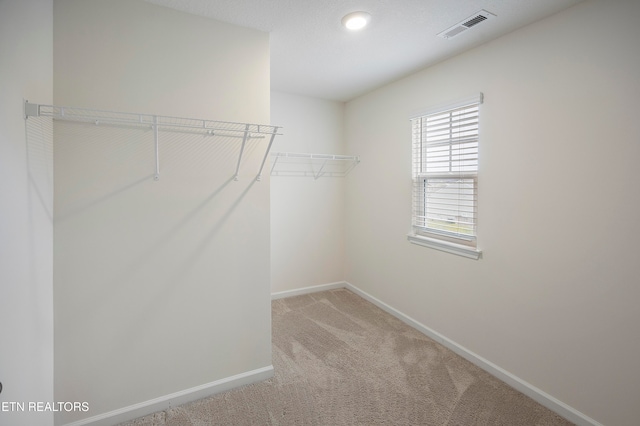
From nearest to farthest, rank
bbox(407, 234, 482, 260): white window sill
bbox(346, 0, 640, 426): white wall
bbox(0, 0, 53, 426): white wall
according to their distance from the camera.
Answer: bbox(0, 0, 53, 426): white wall
bbox(346, 0, 640, 426): white wall
bbox(407, 234, 482, 260): white window sill

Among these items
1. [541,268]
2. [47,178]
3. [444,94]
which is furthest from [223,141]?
[541,268]

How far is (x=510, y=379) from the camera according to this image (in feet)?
6.98

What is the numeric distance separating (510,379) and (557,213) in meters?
1.16

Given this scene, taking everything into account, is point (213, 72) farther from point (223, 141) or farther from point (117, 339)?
point (117, 339)

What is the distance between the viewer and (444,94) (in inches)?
102

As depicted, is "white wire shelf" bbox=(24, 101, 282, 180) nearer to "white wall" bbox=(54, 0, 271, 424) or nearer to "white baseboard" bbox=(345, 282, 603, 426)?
"white wall" bbox=(54, 0, 271, 424)

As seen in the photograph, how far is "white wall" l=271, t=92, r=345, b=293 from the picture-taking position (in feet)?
12.0

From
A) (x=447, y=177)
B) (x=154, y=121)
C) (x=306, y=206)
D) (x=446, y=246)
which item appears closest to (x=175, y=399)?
(x=154, y=121)

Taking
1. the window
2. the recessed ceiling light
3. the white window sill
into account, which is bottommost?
the white window sill

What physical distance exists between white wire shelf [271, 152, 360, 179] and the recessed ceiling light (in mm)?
1575

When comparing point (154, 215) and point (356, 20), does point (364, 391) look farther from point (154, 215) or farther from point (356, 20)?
point (356, 20)

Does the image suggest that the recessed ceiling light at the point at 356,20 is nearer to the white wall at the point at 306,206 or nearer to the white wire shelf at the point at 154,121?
the white wire shelf at the point at 154,121

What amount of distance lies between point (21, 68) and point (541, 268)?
2855mm

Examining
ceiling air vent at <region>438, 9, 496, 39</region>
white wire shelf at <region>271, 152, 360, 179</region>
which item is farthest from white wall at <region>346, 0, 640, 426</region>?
white wire shelf at <region>271, 152, 360, 179</region>
